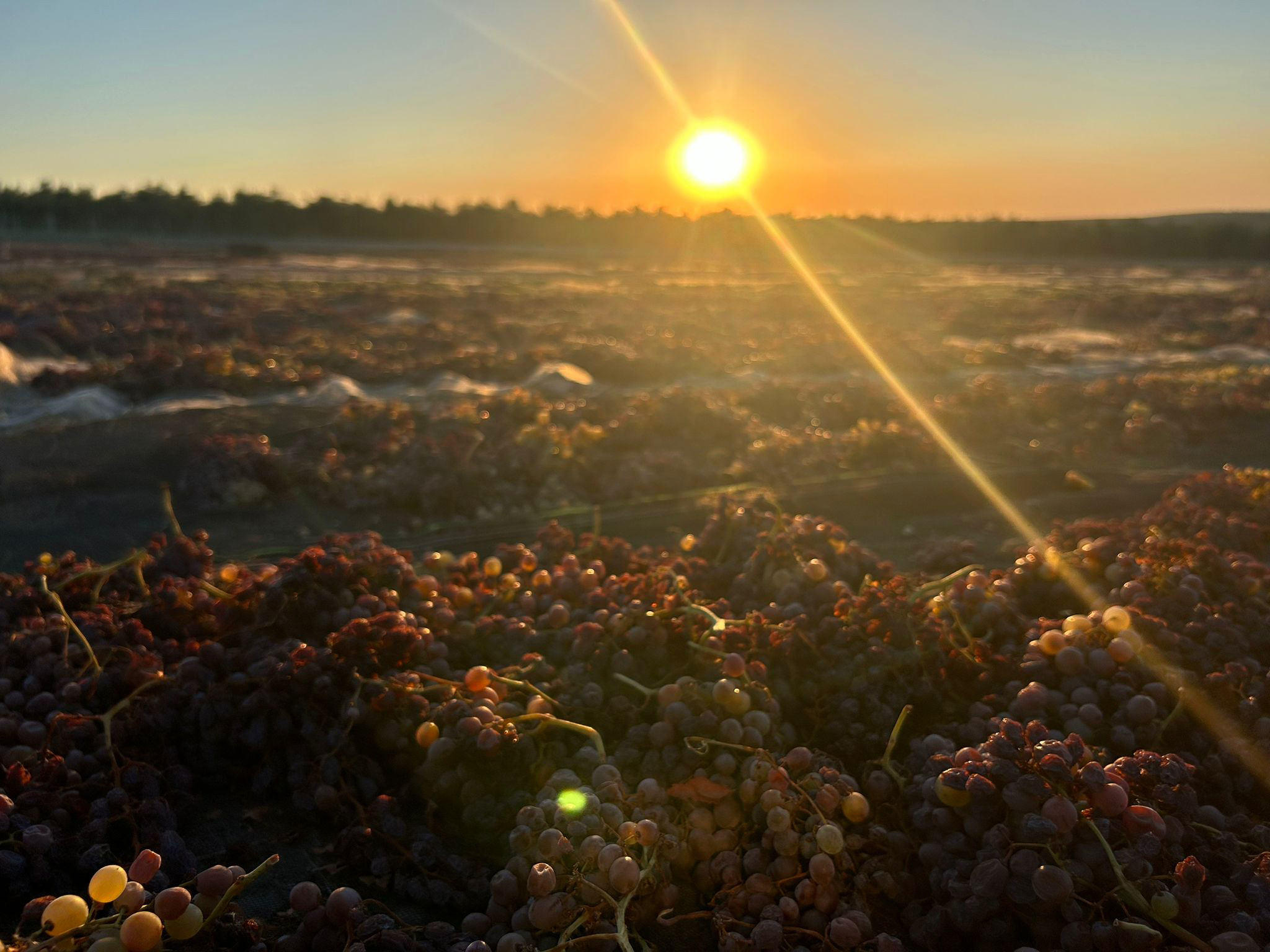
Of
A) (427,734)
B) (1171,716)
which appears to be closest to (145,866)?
(427,734)

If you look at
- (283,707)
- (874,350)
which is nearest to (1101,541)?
(283,707)

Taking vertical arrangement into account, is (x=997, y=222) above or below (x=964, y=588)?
above

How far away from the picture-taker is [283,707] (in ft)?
8.42

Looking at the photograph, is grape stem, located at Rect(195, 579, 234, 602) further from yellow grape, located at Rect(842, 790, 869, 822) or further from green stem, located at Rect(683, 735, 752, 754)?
yellow grape, located at Rect(842, 790, 869, 822)

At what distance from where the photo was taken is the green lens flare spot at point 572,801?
6.66 ft

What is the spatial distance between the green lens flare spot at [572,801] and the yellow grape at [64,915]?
0.97 m

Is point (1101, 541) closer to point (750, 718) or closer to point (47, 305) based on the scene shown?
point (750, 718)

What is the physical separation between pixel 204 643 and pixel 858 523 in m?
4.15

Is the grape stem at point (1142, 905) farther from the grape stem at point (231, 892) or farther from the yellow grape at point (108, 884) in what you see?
the yellow grape at point (108, 884)

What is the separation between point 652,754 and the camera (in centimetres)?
233

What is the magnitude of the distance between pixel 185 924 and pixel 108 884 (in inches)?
6.5

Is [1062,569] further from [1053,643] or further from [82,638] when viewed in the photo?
[82,638]

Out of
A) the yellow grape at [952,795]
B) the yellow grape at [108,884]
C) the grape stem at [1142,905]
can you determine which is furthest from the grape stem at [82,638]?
the grape stem at [1142,905]

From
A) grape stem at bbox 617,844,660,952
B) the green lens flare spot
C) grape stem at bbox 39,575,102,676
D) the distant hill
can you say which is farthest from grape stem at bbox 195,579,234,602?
the distant hill
